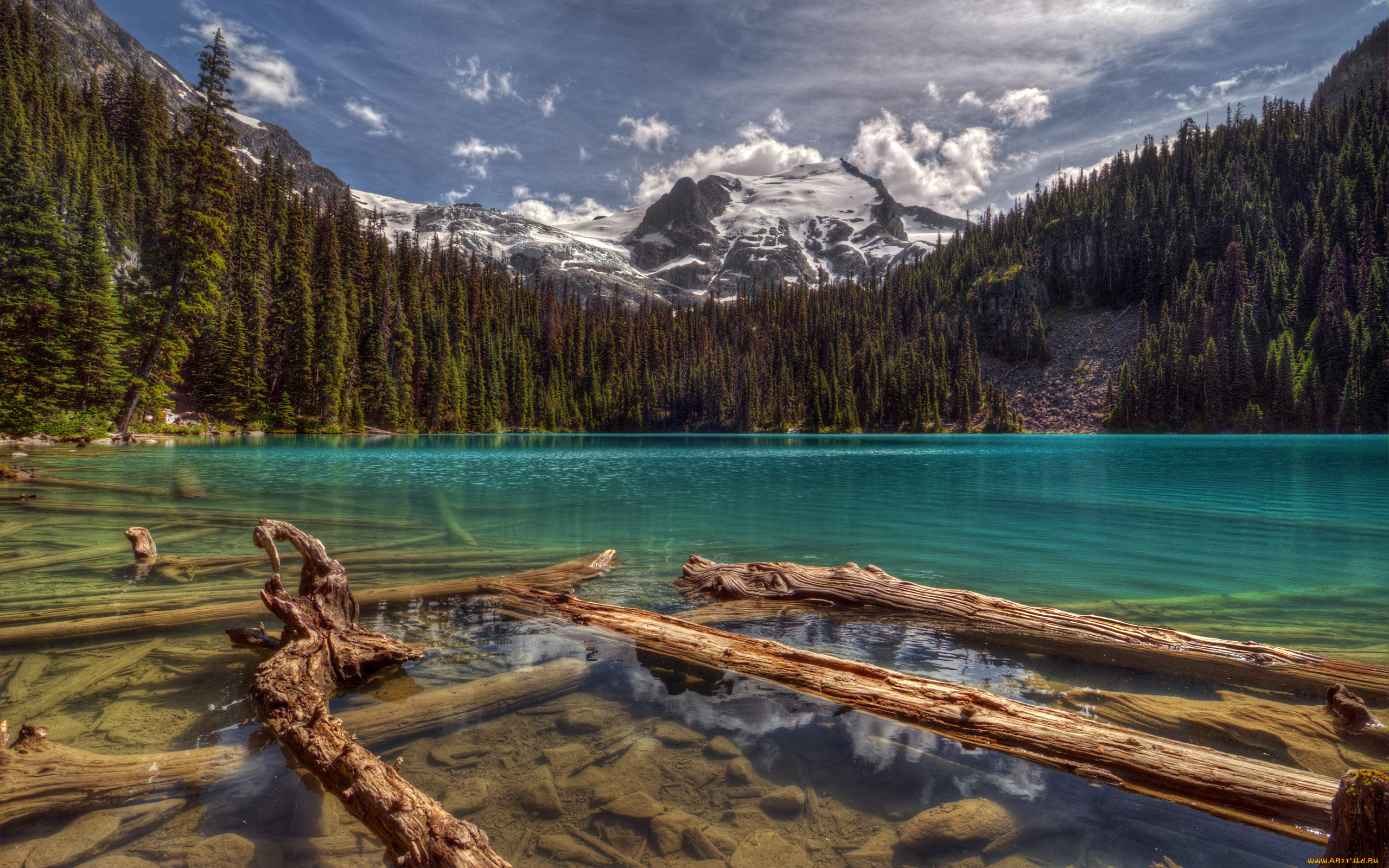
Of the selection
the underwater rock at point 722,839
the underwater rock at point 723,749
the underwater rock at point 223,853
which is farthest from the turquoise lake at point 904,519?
the underwater rock at point 223,853

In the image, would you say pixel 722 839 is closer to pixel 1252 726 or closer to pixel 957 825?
pixel 957 825

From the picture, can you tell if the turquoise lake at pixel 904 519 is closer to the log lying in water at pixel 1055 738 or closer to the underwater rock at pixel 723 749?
the log lying in water at pixel 1055 738

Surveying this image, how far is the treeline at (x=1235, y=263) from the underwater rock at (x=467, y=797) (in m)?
163

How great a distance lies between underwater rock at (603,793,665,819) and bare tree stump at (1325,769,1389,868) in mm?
3349

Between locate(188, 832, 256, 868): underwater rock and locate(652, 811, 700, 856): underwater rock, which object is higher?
locate(188, 832, 256, 868): underwater rock

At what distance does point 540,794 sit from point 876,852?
2.21m

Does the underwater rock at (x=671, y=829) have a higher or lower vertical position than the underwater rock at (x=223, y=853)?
lower

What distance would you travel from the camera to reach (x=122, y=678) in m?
5.53

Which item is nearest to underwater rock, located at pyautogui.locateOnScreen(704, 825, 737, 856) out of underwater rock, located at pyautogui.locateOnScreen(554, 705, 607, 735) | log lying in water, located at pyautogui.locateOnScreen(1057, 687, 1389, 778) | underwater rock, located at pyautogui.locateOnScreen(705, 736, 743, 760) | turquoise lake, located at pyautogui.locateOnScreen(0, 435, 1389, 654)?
underwater rock, located at pyautogui.locateOnScreen(705, 736, 743, 760)

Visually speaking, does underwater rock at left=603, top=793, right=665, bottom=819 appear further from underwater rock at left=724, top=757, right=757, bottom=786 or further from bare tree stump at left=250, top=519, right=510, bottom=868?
bare tree stump at left=250, top=519, right=510, bottom=868

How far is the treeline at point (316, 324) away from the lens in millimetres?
35281

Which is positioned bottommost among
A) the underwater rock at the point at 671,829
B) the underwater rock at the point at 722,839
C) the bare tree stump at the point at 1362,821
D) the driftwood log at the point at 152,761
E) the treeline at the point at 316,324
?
the underwater rock at the point at 722,839

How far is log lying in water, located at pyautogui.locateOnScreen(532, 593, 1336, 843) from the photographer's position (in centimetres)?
333

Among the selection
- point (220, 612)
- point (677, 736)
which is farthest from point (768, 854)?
point (220, 612)
